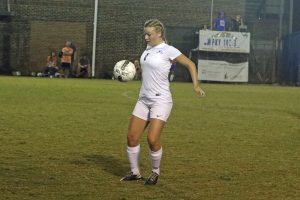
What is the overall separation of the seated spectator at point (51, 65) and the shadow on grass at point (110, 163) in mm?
33237

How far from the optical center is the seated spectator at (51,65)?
1686 inches

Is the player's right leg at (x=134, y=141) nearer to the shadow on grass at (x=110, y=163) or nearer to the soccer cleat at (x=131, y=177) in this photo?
the soccer cleat at (x=131, y=177)

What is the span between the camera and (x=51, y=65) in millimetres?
42812

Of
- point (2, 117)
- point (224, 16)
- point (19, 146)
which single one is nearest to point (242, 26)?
point (224, 16)

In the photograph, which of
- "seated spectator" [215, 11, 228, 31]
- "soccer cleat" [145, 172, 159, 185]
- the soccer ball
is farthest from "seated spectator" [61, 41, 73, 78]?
"soccer cleat" [145, 172, 159, 185]

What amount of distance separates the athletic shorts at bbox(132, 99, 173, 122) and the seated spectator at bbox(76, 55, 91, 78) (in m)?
35.7

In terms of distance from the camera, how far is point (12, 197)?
693cm

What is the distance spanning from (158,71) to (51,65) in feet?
116

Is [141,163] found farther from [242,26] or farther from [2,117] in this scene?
[242,26]

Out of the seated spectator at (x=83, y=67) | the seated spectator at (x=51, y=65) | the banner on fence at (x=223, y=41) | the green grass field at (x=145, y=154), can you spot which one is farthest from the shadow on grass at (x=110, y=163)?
the banner on fence at (x=223, y=41)

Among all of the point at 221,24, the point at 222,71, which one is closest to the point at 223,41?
the point at 221,24

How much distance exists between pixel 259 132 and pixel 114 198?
750 centimetres

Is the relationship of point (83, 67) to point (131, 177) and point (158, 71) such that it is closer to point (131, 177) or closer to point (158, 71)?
point (131, 177)

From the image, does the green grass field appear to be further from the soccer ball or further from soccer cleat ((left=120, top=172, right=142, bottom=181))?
the soccer ball
